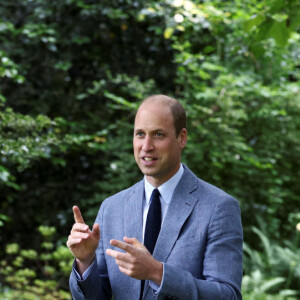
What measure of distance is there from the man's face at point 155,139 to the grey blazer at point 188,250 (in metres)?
0.16

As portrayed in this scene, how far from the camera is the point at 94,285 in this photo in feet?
7.11

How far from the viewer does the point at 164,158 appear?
2141 mm

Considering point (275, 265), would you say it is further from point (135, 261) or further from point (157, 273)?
point (135, 261)

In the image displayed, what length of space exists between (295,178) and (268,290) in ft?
5.15

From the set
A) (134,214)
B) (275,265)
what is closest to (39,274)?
(275,265)

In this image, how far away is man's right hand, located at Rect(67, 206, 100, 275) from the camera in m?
2.04

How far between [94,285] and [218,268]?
1.76 ft

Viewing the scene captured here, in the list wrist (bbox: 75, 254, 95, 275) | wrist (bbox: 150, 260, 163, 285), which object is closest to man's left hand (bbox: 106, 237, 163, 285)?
wrist (bbox: 150, 260, 163, 285)

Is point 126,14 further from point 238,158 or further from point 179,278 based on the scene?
point 179,278

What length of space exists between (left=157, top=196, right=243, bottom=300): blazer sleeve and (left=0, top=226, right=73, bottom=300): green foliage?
3.67 metres

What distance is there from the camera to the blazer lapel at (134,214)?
2.22 meters

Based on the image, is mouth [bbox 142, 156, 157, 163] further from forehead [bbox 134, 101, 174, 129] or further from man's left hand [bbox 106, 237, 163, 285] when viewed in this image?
man's left hand [bbox 106, 237, 163, 285]

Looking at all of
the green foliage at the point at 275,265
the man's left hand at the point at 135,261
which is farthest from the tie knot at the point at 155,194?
the green foliage at the point at 275,265

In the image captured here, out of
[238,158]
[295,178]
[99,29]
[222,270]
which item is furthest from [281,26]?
[295,178]
